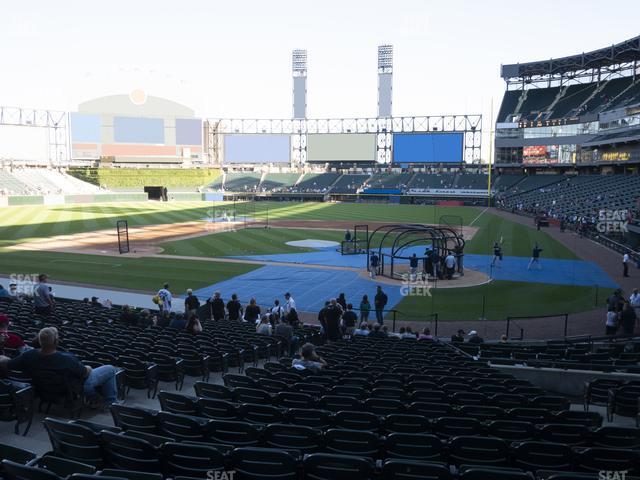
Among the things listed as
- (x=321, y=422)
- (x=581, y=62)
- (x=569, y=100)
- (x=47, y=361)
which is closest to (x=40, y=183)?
(x=569, y=100)

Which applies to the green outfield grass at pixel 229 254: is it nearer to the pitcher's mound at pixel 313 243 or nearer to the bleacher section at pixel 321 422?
the pitcher's mound at pixel 313 243

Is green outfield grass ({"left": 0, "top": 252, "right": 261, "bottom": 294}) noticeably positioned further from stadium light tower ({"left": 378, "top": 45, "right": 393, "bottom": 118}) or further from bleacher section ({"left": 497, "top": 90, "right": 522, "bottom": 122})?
stadium light tower ({"left": 378, "top": 45, "right": 393, "bottom": 118})

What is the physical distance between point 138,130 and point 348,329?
101477mm

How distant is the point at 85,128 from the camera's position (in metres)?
104

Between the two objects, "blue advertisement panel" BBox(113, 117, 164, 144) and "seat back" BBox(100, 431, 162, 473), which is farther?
"blue advertisement panel" BBox(113, 117, 164, 144)

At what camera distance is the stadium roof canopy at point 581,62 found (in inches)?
2714

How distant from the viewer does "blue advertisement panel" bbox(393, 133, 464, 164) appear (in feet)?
331

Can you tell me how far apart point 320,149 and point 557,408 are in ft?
346

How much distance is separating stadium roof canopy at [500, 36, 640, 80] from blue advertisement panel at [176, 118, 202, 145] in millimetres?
62766

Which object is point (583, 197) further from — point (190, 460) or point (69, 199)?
point (69, 199)

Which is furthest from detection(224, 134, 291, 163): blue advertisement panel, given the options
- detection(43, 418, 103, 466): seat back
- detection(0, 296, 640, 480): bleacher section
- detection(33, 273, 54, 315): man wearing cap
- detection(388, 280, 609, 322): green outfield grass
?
detection(43, 418, 103, 466): seat back

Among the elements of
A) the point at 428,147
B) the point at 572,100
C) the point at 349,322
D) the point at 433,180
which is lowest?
the point at 349,322

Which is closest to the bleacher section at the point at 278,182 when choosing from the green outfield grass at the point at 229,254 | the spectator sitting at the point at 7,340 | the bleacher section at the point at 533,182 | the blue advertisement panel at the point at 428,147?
the blue advertisement panel at the point at 428,147

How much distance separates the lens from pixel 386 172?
110625 mm
